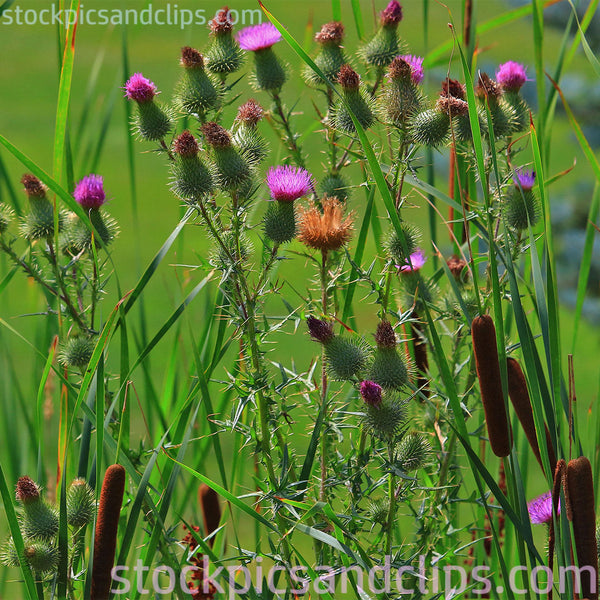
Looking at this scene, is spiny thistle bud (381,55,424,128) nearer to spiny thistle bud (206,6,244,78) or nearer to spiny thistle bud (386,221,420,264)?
spiny thistle bud (386,221,420,264)

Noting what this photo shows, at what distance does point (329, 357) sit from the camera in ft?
3.94

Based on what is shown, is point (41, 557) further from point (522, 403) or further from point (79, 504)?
point (522, 403)

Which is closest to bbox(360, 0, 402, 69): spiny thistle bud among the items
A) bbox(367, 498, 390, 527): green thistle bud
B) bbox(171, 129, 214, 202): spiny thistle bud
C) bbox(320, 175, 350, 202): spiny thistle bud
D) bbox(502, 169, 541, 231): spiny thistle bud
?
bbox(320, 175, 350, 202): spiny thistle bud

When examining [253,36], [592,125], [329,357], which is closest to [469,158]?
[329,357]

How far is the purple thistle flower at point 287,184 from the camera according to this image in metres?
1.27

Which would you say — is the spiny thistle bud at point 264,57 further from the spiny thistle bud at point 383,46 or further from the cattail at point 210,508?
the cattail at point 210,508

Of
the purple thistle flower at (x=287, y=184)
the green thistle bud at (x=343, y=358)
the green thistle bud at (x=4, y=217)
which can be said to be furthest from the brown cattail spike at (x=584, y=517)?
the green thistle bud at (x=4, y=217)

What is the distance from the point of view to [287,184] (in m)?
1.28

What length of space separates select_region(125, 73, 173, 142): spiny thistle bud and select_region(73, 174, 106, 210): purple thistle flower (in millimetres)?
135

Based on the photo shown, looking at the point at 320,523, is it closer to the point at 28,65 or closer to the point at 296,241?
the point at 296,241

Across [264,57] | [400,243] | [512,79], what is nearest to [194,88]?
[264,57]

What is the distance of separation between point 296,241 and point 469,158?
1.08ft

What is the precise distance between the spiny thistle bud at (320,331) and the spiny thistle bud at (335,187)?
1.00ft

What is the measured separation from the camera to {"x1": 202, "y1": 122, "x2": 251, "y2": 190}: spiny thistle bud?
1.24m
